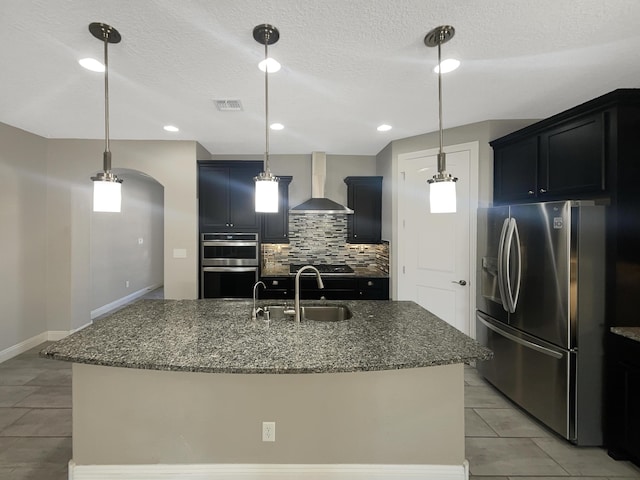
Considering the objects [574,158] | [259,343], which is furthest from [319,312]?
[574,158]

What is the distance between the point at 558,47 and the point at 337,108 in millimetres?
1631

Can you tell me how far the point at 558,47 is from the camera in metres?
1.89

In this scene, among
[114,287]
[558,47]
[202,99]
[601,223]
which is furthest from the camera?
[114,287]

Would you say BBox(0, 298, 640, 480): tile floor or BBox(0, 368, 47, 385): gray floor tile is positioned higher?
BBox(0, 368, 47, 385): gray floor tile

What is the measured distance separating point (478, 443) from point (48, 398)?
351 cm

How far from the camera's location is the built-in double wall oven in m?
4.03

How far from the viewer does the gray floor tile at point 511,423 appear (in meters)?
2.28

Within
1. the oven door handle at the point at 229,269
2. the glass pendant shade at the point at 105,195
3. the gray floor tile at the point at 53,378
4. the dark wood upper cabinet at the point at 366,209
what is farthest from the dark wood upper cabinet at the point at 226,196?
the glass pendant shade at the point at 105,195

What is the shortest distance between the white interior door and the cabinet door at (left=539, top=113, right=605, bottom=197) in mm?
770

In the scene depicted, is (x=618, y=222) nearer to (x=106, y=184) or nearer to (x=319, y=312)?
(x=319, y=312)

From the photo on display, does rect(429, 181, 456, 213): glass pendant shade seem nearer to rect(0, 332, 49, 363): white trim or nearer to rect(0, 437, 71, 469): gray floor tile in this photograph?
rect(0, 437, 71, 469): gray floor tile

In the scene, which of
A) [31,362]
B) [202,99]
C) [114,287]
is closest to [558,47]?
[202,99]

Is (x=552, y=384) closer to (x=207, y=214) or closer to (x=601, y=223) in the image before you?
(x=601, y=223)

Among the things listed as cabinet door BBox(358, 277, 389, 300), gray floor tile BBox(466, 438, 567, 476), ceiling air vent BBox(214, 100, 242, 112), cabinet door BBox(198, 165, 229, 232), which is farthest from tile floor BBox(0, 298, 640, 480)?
ceiling air vent BBox(214, 100, 242, 112)
